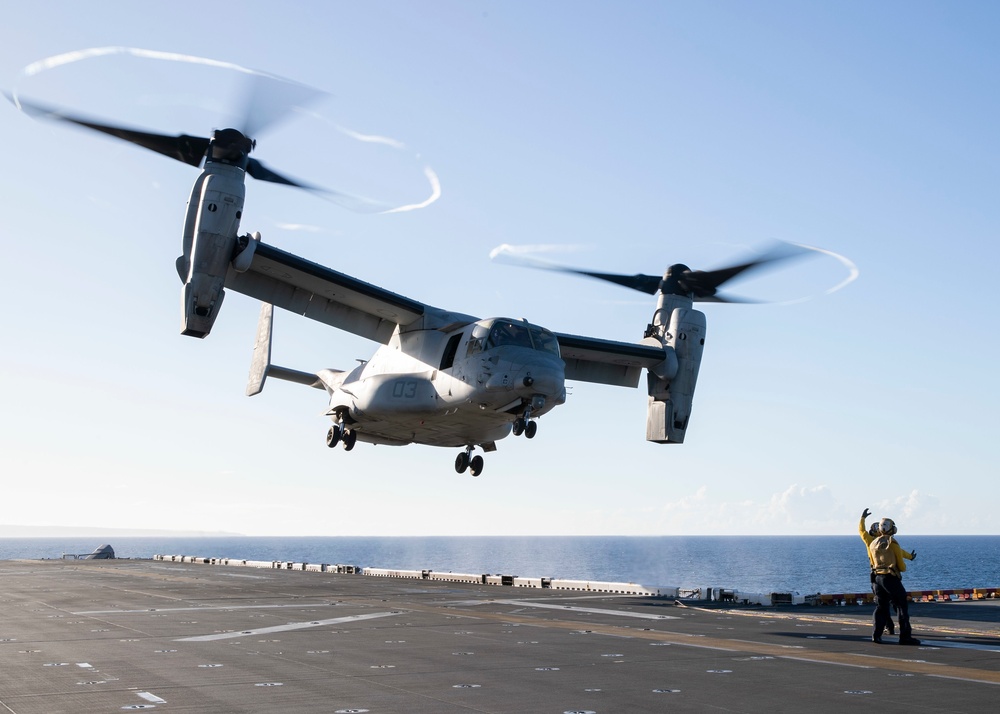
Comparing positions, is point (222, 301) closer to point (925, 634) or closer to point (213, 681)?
point (213, 681)

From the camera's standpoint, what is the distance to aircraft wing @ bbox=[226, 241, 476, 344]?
27094 millimetres

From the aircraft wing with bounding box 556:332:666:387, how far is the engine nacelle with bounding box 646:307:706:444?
0.70m

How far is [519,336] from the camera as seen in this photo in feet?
84.6

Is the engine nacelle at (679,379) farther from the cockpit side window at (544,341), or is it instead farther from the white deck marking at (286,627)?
the white deck marking at (286,627)

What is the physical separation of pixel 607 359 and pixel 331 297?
396 inches

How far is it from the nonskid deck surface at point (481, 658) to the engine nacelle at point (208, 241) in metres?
7.66

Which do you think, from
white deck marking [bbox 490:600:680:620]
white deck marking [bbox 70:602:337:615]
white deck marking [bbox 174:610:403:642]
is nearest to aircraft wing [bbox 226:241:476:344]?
white deck marking [bbox 490:600:680:620]

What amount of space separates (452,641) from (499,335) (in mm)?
12350

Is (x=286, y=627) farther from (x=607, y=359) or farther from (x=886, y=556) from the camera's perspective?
(x=607, y=359)

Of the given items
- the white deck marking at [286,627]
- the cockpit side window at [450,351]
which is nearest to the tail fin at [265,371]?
the cockpit side window at [450,351]

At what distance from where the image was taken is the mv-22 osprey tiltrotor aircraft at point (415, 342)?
2400cm

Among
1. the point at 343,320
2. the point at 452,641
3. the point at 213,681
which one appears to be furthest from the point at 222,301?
the point at 213,681

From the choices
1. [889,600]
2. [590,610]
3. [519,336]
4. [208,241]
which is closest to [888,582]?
[889,600]

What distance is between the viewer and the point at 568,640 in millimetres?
14703
